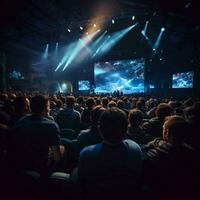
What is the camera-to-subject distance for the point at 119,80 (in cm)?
2328

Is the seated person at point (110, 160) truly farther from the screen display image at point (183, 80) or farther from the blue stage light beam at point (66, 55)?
the blue stage light beam at point (66, 55)

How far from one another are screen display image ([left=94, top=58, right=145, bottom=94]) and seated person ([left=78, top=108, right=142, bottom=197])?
827 inches

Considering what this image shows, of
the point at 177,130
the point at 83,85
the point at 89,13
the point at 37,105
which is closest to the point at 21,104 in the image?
the point at 37,105

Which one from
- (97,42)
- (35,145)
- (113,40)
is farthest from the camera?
(97,42)

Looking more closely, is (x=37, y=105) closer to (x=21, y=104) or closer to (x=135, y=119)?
(x=21, y=104)

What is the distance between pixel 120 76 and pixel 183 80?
20.3 ft

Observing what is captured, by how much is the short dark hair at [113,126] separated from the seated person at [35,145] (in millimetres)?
1193

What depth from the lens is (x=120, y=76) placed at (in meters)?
23.4

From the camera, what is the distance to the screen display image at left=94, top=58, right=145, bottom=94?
2273 cm

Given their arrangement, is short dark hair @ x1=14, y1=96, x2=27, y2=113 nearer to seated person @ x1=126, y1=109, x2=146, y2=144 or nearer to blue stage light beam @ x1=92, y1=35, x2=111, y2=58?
seated person @ x1=126, y1=109, x2=146, y2=144

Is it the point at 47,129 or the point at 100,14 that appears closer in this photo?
the point at 47,129

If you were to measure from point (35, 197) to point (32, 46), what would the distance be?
75.4 feet

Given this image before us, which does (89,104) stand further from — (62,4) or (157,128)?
(62,4)

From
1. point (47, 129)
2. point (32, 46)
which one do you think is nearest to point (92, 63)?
point (32, 46)
